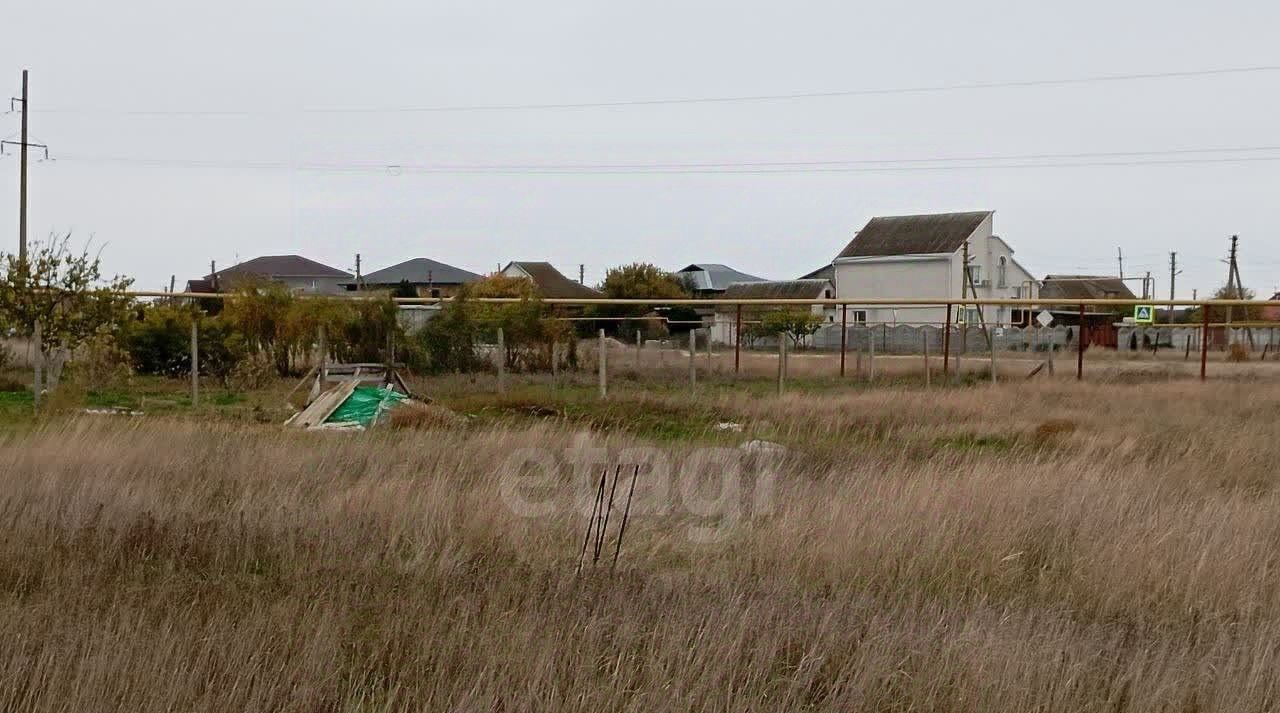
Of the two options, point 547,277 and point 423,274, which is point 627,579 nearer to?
point 547,277

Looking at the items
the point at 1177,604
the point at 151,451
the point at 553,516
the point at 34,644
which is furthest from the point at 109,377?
the point at 1177,604

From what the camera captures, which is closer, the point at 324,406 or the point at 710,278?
the point at 324,406

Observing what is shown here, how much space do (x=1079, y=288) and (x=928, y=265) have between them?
17.1 m

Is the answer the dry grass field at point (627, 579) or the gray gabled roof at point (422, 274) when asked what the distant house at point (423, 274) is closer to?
the gray gabled roof at point (422, 274)

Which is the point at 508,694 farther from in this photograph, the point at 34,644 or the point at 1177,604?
the point at 1177,604

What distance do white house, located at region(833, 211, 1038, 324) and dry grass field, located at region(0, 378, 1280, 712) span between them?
41401mm

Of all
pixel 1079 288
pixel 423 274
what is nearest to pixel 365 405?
pixel 1079 288

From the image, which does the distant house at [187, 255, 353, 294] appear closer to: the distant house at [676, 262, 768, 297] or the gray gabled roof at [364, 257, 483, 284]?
the gray gabled roof at [364, 257, 483, 284]

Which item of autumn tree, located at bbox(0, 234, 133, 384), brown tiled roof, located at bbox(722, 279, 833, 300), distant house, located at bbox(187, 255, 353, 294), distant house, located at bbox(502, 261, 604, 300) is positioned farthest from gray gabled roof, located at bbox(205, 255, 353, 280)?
autumn tree, located at bbox(0, 234, 133, 384)

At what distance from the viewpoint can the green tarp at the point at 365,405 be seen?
13823 mm

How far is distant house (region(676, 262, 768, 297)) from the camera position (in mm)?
74750

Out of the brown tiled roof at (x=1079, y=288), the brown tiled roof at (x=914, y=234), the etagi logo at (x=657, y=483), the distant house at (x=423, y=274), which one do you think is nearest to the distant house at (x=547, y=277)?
the distant house at (x=423, y=274)

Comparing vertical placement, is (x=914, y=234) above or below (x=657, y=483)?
above

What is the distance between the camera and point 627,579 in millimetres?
5020
